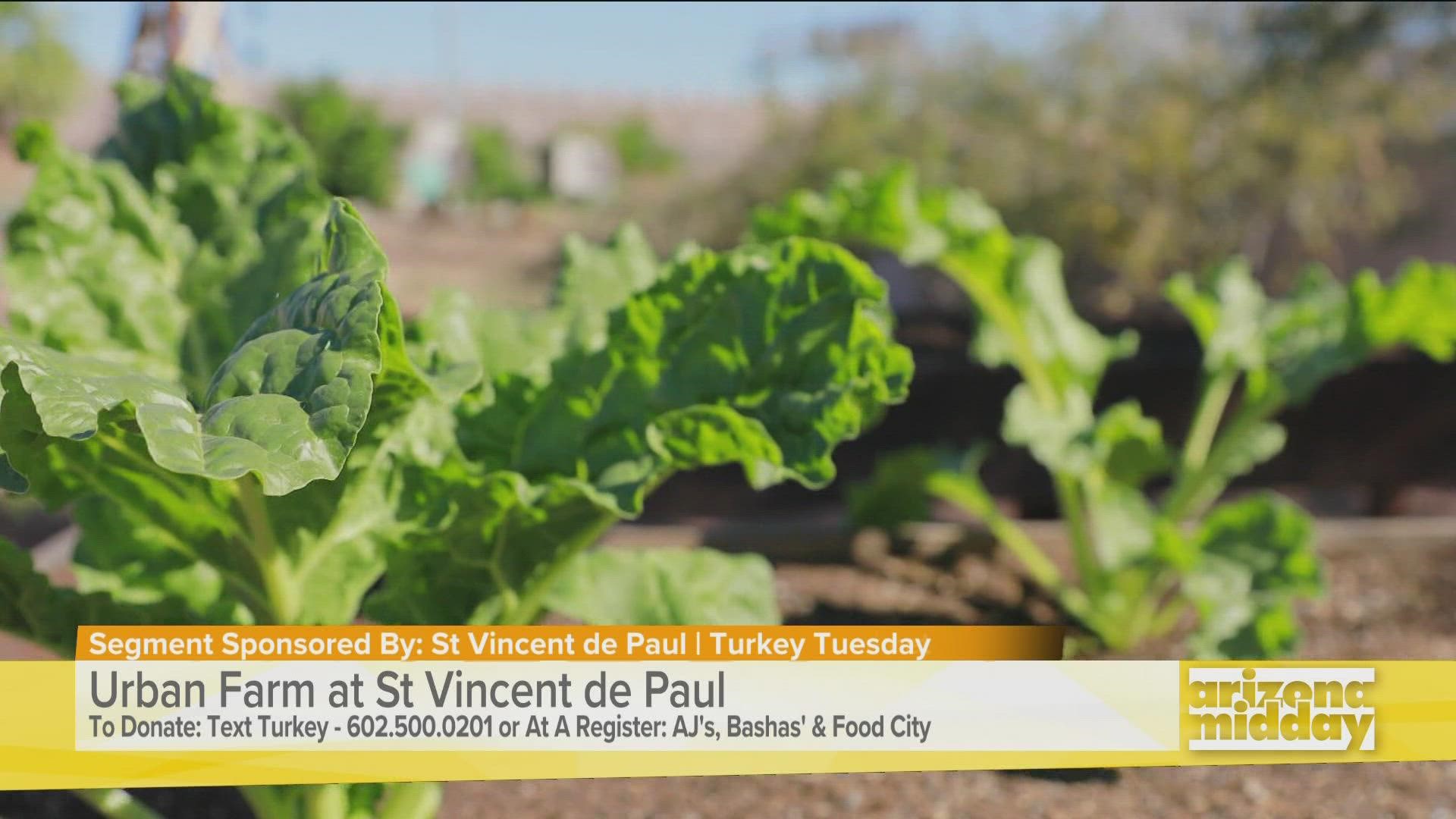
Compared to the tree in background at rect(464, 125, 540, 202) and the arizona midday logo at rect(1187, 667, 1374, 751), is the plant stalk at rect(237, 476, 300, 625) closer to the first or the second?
the arizona midday logo at rect(1187, 667, 1374, 751)

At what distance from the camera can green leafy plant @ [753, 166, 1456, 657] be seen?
2619mm

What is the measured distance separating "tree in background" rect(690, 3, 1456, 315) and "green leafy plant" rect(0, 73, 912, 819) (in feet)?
18.6

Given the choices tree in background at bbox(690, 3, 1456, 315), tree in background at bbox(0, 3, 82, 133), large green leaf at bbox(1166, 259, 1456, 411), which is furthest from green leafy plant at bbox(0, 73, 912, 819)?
tree in background at bbox(0, 3, 82, 133)

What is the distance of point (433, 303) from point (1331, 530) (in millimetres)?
2886

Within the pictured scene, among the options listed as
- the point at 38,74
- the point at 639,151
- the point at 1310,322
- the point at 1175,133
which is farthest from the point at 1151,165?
the point at 639,151

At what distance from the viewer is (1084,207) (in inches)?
300

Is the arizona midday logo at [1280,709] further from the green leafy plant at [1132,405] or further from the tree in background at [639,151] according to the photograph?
the tree in background at [639,151]

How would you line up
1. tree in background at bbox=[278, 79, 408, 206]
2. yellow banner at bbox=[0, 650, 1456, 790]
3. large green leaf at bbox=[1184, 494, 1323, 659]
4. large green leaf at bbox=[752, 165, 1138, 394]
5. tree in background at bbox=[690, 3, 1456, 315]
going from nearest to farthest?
yellow banner at bbox=[0, 650, 1456, 790]
large green leaf at bbox=[1184, 494, 1323, 659]
large green leaf at bbox=[752, 165, 1138, 394]
tree in background at bbox=[690, 3, 1456, 315]
tree in background at bbox=[278, 79, 408, 206]

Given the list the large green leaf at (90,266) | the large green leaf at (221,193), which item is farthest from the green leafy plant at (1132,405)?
the large green leaf at (90,266)

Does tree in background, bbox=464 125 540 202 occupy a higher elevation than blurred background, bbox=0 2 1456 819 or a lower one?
higher

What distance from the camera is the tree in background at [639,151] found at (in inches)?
1229

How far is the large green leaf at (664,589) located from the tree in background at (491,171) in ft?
91.8

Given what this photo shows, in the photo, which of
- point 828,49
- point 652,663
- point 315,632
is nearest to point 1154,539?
point 652,663

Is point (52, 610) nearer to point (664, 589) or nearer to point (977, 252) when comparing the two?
point (664, 589)
